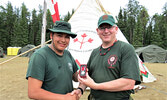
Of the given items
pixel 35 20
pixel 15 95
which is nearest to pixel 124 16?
pixel 35 20

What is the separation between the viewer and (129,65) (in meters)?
1.33

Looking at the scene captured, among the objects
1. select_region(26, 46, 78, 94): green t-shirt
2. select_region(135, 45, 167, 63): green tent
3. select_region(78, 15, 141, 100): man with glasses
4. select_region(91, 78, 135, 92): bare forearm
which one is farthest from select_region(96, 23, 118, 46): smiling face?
select_region(135, 45, 167, 63): green tent

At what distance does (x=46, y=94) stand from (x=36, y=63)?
0.36 metres

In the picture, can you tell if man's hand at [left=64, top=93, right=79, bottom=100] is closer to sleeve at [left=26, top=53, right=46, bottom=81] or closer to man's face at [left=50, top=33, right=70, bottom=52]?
sleeve at [left=26, top=53, right=46, bottom=81]

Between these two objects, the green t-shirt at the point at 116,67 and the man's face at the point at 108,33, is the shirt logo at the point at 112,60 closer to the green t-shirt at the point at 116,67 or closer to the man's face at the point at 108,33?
the green t-shirt at the point at 116,67

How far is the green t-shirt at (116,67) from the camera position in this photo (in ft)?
4.37

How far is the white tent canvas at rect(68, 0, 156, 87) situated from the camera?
5023 millimetres

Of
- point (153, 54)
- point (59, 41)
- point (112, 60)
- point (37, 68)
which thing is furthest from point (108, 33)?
point (153, 54)

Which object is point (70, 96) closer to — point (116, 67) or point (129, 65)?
point (116, 67)

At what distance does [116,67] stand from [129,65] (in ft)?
0.52

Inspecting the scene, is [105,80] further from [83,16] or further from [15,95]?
[83,16]

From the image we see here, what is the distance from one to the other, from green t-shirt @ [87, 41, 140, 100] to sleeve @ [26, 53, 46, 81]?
69cm

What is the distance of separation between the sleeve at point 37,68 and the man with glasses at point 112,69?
1.51 ft

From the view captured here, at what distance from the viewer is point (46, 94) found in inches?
50.4
